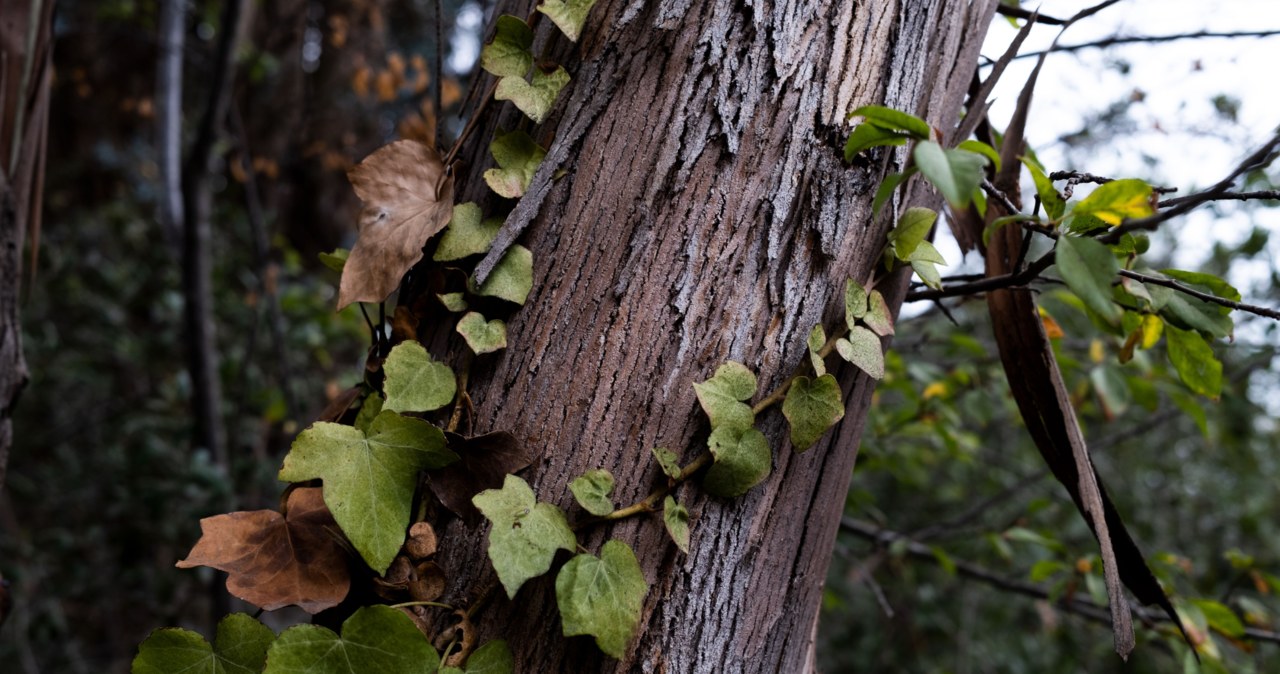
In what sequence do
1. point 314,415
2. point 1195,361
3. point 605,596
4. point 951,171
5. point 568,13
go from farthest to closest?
point 314,415, point 1195,361, point 568,13, point 605,596, point 951,171

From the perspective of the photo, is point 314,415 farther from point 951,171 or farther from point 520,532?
point 951,171

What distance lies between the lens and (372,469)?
0.64 m

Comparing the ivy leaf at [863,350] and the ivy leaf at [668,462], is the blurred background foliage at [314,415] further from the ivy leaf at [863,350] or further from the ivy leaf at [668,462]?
the ivy leaf at [668,462]

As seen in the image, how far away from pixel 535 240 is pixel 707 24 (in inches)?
9.8

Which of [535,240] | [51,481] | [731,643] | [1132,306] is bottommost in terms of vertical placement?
[51,481]

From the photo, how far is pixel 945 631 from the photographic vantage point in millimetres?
4074

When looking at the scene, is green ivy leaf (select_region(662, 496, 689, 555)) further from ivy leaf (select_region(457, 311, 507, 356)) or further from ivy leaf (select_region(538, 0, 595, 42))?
ivy leaf (select_region(538, 0, 595, 42))

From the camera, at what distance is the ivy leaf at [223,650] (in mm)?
627

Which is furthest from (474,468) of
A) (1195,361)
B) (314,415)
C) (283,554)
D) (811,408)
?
(314,415)

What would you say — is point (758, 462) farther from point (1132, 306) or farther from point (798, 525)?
point (1132, 306)

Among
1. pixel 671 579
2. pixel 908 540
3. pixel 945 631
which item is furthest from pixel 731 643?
pixel 945 631

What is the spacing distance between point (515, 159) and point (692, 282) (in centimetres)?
22

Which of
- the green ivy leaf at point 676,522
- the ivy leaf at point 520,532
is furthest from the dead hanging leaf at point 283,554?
the green ivy leaf at point 676,522

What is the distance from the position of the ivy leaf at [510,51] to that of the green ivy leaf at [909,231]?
39 cm
